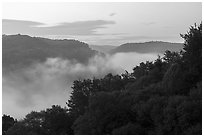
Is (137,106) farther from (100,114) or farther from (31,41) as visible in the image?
(31,41)

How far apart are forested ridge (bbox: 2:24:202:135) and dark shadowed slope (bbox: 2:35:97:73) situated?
208ft

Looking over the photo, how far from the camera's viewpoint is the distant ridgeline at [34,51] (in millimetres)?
90125

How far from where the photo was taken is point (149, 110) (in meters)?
18.6

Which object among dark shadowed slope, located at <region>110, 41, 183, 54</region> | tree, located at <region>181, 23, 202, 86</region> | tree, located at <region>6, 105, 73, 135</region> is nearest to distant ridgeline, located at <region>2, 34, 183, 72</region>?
dark shadowed slope, located at <region>110, 41, 183, 54</region>

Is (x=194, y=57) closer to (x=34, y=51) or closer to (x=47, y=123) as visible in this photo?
(x=47, y=123)

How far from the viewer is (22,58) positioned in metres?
97.8

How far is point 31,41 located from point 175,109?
95832mm

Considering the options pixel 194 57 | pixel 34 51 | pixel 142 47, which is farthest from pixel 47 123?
pixel 34 51

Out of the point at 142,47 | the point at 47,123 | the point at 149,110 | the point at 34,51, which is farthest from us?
the point at 34,51

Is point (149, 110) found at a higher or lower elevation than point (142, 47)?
lower

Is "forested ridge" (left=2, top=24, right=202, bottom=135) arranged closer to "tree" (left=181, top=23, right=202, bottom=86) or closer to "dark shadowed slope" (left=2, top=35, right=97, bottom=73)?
"tree" (left=181, top=23, right=202, bottom=86)

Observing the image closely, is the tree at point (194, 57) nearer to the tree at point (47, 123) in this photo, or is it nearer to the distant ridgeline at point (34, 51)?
the tree at point (47, 123)

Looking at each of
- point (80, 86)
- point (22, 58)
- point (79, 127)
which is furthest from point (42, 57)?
point (79, 127)

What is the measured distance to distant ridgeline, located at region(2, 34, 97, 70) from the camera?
90.1 m
